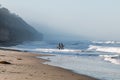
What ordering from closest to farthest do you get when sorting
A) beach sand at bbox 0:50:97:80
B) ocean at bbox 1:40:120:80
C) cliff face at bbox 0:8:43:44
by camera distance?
beach sand at bbox 0:50:97:80 < ocean at bbox 1:40:120:80 < cliff face at bbox 0:8:43:44

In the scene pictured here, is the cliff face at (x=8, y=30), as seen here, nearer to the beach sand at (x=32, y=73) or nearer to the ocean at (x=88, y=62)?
the ocean at (x=88, y=62)

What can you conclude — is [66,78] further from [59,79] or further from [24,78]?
[24,78]

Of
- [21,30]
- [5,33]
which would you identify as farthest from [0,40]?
[21,30]

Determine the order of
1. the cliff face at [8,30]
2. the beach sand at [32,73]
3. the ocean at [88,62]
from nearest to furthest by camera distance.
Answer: the beach sand at [32,73]
the ocean at [88,62]
the cliff face at [8,30]

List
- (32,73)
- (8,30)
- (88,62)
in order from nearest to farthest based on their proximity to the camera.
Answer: (32,73) < (88,62) < (8,30)

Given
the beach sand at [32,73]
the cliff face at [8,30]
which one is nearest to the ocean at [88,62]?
the beach sand at [32,73]

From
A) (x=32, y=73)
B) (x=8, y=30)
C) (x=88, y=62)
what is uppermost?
(x=8, y=30)

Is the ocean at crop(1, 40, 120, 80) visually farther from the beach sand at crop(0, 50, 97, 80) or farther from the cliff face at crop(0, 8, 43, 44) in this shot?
the cliff face at crop(0, 8, 43, 44)

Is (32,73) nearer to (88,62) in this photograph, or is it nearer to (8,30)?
(88,62)

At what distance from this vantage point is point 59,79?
16.9 m

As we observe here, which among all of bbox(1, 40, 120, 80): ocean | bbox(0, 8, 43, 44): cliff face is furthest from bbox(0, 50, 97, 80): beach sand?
bbox(0, 8, 43, 44): cliff face

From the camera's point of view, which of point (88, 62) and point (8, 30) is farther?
point (8, 30)

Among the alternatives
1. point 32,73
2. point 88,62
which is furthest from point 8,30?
point 32,73

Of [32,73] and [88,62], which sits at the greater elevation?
[88,62]
